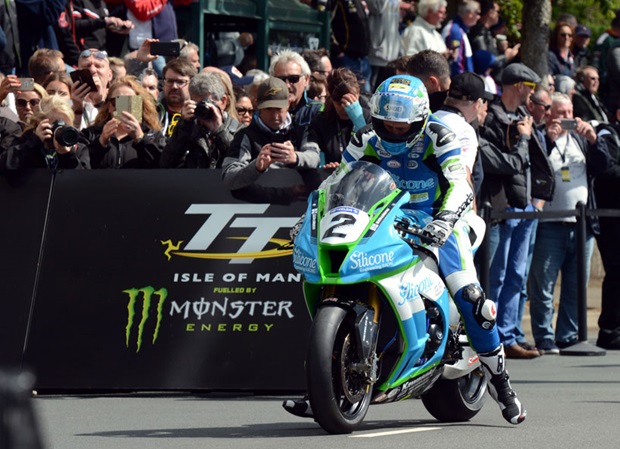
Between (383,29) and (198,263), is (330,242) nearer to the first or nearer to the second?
(198,263)

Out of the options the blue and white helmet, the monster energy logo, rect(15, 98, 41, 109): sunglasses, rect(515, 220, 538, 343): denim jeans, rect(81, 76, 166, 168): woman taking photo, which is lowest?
rect(515, 220, 538, 343): denim jeans

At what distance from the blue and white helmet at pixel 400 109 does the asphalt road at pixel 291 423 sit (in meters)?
1.52

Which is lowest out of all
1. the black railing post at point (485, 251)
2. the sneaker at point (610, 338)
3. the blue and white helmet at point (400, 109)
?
the sneaker at point (610, 338)

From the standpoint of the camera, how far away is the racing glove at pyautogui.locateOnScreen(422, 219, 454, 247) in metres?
6.66

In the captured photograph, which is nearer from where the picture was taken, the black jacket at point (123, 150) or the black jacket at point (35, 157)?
the black jacket at point (35, 157)

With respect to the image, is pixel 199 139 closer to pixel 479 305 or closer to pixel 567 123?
pixel 479 305

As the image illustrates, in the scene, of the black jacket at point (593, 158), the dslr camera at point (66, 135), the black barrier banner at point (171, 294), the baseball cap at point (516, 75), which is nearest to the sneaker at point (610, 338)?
the black jacket at point (593, 158)

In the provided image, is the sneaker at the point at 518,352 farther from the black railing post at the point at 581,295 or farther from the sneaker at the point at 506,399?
the sneaker at the point at 506,399

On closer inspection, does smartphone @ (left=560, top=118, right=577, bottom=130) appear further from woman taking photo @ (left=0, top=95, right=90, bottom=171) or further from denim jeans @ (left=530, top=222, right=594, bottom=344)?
woman taking photo @ (left=0, top=95, right=90, bottom=171)

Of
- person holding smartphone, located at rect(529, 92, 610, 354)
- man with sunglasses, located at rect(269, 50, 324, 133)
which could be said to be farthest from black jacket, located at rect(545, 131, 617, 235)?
man with sunglasses, located at rect(269, 50, 324, 133)

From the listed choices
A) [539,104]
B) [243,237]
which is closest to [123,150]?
[243,237]

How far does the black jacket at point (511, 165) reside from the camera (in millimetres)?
11000

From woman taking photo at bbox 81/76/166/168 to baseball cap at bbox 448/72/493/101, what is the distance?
213 centimetres

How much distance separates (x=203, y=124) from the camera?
942cm
